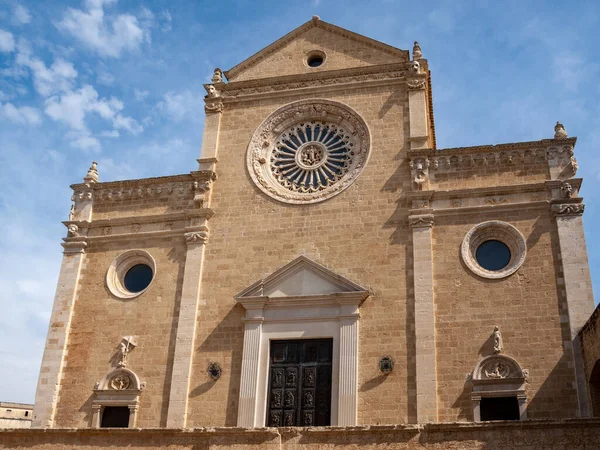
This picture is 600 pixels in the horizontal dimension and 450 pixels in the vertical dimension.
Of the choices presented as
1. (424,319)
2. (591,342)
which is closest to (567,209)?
(591,342)

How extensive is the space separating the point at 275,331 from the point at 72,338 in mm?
5867

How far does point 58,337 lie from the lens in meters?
19.1

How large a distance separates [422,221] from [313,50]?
693 cm

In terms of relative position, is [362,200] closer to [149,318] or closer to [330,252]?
[330,252]

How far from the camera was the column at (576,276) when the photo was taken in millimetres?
15430

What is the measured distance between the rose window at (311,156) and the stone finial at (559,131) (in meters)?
5.48

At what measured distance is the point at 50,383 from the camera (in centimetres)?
1852

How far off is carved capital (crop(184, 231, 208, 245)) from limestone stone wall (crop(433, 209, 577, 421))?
20.8 feet

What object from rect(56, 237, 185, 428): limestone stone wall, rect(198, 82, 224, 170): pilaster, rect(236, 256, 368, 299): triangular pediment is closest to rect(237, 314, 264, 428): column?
rect(236, 256, 368, 299): triangular pediment

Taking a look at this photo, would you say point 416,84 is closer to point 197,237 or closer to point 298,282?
point 298,282

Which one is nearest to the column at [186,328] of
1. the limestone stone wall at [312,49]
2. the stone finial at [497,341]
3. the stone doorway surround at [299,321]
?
the stone doorway surround at [299,321]

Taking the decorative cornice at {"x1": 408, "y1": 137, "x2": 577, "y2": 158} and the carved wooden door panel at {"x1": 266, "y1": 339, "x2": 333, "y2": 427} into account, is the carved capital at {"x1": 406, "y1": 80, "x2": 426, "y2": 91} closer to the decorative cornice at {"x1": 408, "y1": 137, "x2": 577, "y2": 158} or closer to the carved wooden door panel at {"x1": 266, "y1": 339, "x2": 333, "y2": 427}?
the decorative cornice at {"x1": 408, "y1": 137, "x2": 577, "y2": 158}

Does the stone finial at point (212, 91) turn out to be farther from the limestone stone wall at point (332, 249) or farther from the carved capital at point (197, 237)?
the carved capital at point (197, 237)

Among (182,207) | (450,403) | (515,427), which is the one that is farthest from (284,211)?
(515,427)
